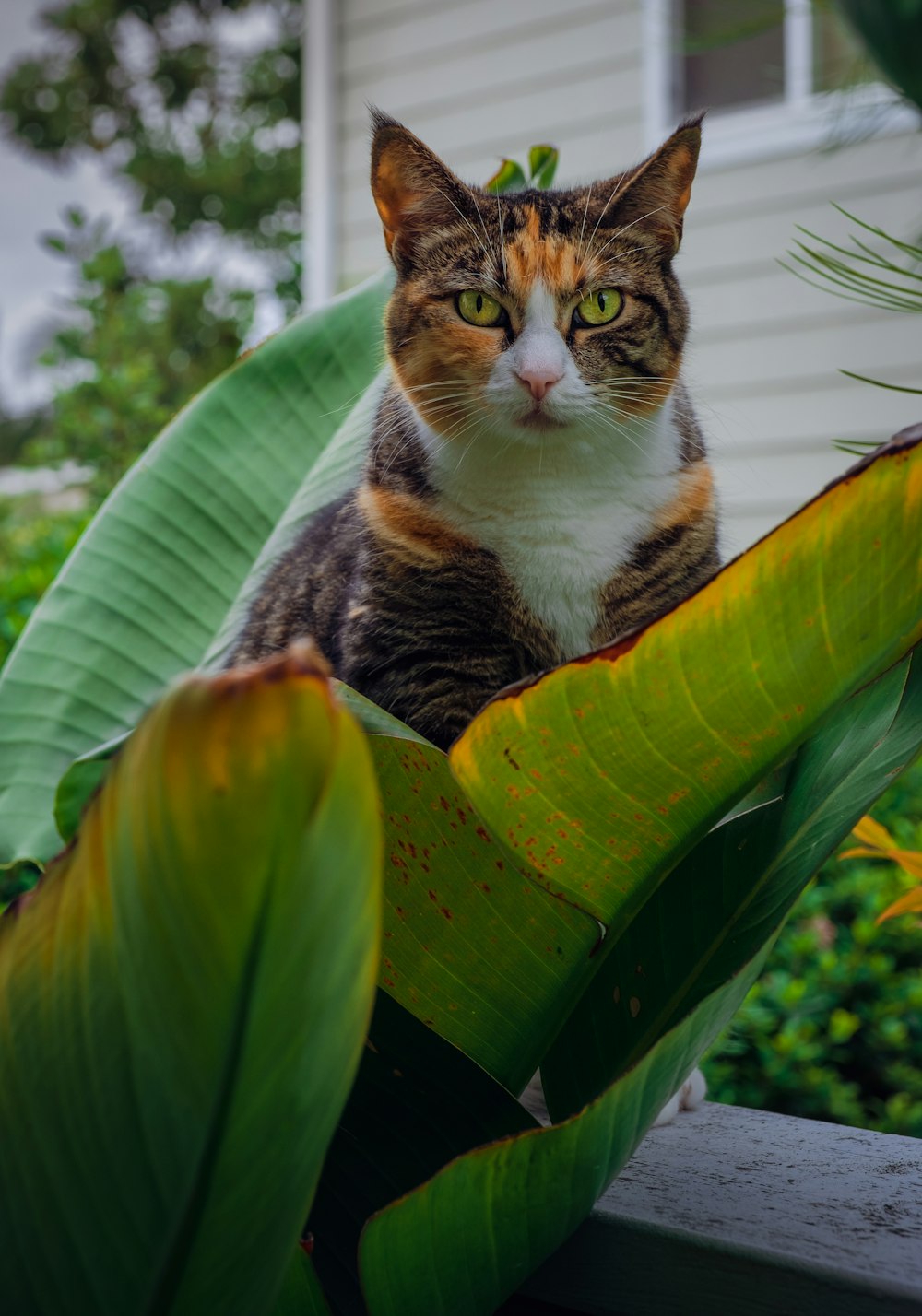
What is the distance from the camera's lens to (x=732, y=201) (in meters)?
3.07

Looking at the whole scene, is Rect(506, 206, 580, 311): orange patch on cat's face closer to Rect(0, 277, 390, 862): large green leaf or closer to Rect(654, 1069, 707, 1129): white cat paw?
Rect(0, 277, 390, 862): large green leaf

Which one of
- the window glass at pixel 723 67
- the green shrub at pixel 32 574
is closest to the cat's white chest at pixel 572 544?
the green shrub at pixel 32 574

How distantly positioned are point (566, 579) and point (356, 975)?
618 millimetres

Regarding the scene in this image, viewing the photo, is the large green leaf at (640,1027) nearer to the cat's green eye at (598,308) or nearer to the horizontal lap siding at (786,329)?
the cat's green eye at (598,308)

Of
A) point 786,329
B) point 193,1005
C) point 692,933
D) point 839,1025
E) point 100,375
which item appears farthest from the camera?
point 786,329

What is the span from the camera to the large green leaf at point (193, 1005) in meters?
0.30

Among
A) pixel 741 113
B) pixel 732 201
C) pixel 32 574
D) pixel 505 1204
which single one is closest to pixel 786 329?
pixel 732 201

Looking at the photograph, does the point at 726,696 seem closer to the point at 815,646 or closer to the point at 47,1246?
the point at 815,646

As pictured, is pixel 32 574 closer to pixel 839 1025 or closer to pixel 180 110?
pixel 839 1025

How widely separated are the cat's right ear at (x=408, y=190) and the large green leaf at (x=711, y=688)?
28.1 inches

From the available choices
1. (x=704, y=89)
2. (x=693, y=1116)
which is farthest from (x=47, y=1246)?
(x=704, y=89)

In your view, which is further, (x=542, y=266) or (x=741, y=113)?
(x=741, y=113)

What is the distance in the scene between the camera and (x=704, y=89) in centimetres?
315

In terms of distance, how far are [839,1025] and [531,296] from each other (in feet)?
2.98
